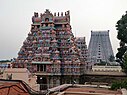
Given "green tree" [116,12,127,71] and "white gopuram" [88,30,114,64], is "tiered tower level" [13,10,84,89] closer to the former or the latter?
"green tree" [116,12,127,71]

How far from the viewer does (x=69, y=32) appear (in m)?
29.6

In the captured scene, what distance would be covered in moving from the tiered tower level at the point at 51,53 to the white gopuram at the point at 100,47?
3907 centimetres

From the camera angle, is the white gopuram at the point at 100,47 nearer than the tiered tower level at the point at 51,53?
No

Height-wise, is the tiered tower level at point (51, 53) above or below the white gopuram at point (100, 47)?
below


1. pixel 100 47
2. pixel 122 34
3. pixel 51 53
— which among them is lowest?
pixel 51 53

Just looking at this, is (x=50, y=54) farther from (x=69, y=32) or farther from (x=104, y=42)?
(x=104, y=42)

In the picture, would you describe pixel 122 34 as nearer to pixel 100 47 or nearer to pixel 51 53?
pixel 51 53

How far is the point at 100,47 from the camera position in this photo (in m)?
71.6

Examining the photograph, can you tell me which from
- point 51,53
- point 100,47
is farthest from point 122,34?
point 100,47

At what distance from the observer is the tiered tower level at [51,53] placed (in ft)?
89.4

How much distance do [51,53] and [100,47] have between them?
45963 millimetres

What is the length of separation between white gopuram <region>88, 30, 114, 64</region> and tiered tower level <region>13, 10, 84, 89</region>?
39073mm

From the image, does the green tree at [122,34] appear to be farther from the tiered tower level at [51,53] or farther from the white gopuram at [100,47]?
the white gopuram at [100,47]

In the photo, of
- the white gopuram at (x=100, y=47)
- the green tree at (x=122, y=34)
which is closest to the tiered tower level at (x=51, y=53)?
the green tree at (x=122, y=34)
